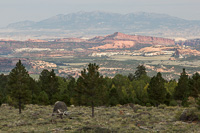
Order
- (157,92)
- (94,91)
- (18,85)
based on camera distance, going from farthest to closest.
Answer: (157,92), (18,85), (94,91)

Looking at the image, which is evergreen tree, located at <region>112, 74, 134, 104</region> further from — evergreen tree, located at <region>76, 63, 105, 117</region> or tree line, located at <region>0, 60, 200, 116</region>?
evergreen tree, located at <region>76, 63, 105, 117</region>

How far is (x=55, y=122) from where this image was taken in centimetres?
4553

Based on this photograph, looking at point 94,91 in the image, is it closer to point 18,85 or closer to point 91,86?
point 91,86

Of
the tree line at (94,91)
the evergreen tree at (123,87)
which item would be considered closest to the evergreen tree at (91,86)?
the tree line at (94,91)

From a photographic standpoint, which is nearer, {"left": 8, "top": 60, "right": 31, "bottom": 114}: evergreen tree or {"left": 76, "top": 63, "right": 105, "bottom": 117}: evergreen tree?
{"left": 76, "top": 63, "right": 105, "bottom": 117}: evergreen tree

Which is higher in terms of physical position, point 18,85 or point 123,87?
point 18,85

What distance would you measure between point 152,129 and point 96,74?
1829cm

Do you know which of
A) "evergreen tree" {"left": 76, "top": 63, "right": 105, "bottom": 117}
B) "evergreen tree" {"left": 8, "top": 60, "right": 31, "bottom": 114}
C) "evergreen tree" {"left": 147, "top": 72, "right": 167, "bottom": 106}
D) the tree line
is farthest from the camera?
"evergreen tree" {"left": 147, "top": 72, "right": 167, "bottom": 106}

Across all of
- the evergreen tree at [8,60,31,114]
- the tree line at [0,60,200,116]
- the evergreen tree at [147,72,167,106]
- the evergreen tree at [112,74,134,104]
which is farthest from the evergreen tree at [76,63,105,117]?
the evergreen tree at [112,74,134,104]

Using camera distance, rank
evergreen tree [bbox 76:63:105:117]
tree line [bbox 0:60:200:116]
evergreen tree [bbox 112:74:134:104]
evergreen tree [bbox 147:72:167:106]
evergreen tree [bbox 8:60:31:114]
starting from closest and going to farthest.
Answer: evergreen tree [bbox 76:63:105:117]
tree line [bbox 0:60:200:116]
evergreen tree [bbox 8:60:31:114]
evergreen tree [bbox 147:72:167:106]
evergreen tree [bbox 112:74:134:104]

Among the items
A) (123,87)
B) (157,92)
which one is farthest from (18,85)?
(123,87)

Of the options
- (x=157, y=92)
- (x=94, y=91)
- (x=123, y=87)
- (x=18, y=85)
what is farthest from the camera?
(x=123, y=87)

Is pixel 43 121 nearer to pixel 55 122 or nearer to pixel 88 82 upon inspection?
pixel 55 122

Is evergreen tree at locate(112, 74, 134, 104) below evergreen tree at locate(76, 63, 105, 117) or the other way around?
below
